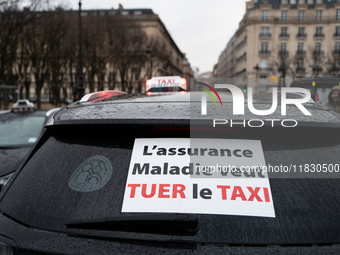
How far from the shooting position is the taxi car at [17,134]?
4.80m

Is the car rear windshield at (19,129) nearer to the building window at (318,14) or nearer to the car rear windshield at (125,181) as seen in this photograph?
the car rear windshield at (125,181)

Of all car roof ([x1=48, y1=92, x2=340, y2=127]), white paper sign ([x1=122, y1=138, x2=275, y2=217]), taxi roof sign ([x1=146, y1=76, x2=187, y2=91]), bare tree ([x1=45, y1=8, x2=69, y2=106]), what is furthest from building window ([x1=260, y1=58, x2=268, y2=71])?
white paper sign ([x1=122, y1=138, x2=275, y2=217])

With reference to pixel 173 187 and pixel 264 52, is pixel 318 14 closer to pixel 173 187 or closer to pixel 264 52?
pixel 264 52

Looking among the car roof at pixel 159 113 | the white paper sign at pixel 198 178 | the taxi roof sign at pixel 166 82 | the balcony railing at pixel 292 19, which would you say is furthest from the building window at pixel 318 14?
the white paper sign at pixel 198 178

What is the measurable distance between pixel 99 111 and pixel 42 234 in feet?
1.94

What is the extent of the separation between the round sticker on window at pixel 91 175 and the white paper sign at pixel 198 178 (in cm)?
10

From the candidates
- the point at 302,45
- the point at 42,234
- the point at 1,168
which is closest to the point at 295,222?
the point at 42,234

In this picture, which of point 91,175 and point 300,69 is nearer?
point 91,175

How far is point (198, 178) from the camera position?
1262 millimetres

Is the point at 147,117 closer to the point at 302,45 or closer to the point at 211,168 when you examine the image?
the point at 211,168

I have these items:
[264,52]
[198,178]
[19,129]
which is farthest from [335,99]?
[264,52]

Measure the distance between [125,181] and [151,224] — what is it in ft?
0.70

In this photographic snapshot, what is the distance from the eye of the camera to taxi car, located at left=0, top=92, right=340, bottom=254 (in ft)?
3.58

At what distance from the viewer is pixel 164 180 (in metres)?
1.25
